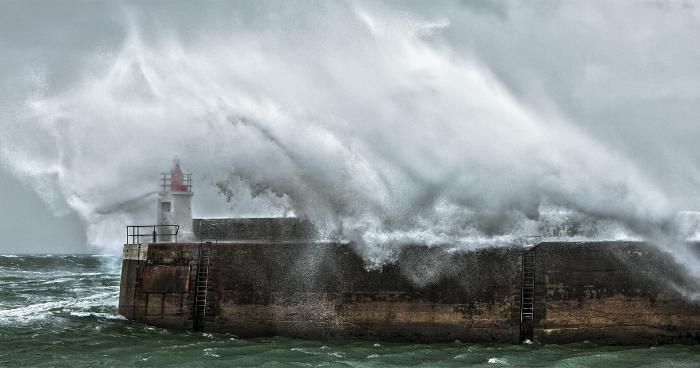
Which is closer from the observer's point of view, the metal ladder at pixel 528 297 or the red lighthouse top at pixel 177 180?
the metal ladder at pixel 528 297

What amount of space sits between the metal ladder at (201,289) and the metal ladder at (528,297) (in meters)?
6.79

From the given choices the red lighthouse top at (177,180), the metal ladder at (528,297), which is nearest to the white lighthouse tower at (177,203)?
the red lighthouse top at (177,180)

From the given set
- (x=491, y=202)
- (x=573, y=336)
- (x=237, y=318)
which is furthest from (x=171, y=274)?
(x=573, y=336)

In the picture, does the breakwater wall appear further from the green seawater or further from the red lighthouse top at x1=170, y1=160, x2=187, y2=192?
the red lighthouse top at x1=170, y1=160, x2=187, y2=192

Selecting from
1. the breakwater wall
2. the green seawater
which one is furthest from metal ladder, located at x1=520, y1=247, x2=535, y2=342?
the green seawater

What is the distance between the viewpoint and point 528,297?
698 inches

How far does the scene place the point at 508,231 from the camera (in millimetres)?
19312

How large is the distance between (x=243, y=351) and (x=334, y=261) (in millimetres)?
2973

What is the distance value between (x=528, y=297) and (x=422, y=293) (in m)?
2.14

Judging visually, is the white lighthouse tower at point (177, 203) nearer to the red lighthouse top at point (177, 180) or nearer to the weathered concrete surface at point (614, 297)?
the red lighthouse top at point (177, 180)

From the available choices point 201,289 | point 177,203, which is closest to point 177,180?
point 177,203

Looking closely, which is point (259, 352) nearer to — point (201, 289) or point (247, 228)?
point (201, 289)

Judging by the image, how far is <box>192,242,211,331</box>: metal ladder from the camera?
62.6 feet

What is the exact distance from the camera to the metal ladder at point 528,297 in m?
17.6
